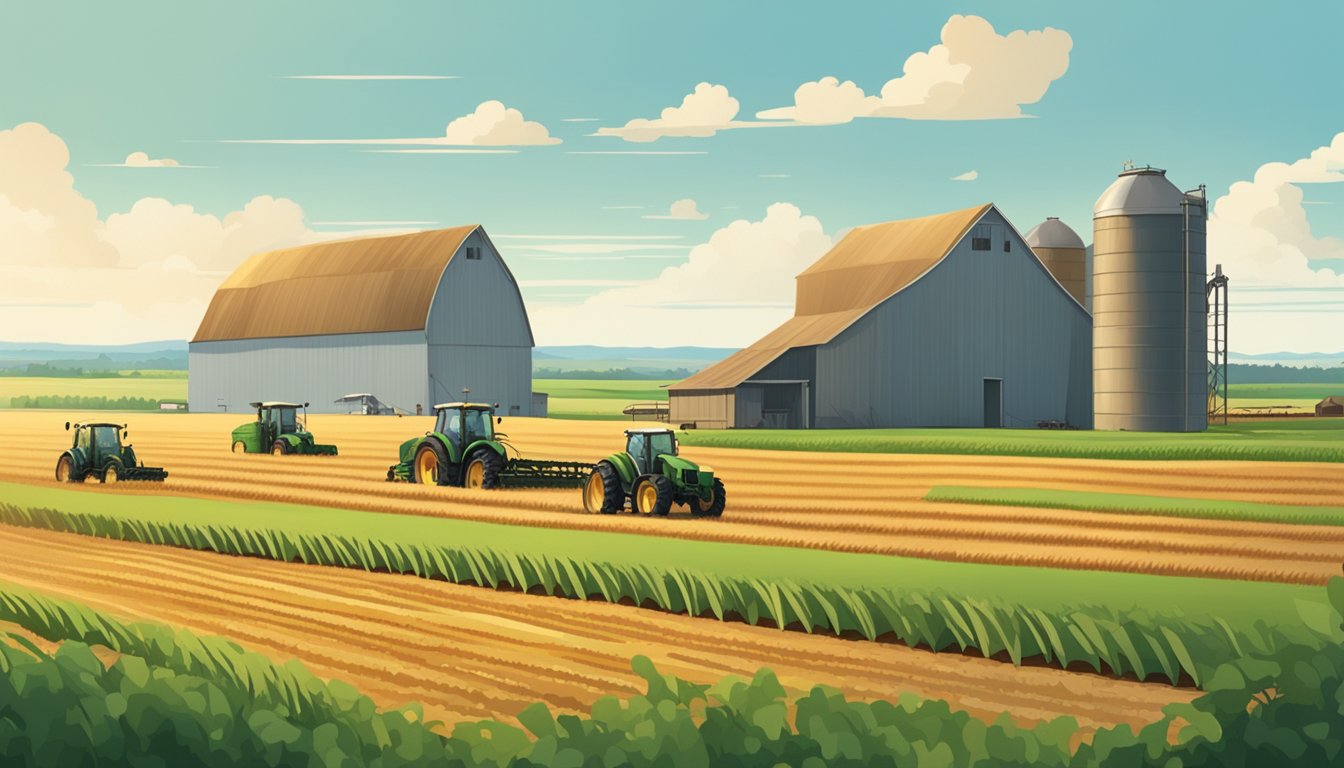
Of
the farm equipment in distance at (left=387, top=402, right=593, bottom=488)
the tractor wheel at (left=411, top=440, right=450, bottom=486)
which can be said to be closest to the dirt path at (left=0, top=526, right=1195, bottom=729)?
the farm equipment in distance at (left=387, top=402, right=593, bottom=488)

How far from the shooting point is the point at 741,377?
63094 millimetres

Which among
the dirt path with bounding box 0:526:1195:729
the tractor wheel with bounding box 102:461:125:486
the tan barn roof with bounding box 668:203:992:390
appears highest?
the tan barn roof with bounding box 668:203:992:390

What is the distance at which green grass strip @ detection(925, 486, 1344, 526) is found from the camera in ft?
98.2

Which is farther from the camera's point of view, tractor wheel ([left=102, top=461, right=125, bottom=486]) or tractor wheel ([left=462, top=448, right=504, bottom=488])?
tractor wheel ([left=102, top=461, right=125, bottom=486])

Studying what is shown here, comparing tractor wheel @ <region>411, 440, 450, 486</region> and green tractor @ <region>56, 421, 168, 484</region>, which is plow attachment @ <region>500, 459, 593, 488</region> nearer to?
tractor wheel @ <region>411, 440, 450, 486</region>

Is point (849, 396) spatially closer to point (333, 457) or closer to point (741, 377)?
point (741, 377)

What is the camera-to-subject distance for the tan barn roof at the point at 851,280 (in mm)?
65000

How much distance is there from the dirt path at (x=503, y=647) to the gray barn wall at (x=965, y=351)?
139 ft

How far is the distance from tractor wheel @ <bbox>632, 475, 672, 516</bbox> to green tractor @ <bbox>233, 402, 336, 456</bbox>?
20.8 meters

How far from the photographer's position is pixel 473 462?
118 feet

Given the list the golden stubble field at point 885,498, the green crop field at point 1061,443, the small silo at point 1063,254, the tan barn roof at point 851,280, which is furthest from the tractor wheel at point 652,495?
the small silo at point 1063,254

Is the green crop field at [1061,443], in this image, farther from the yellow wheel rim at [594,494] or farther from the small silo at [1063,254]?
the small silo at [1063,254]

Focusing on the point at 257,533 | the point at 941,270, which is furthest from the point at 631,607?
the point at 941,270

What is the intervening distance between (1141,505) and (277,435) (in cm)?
2981
